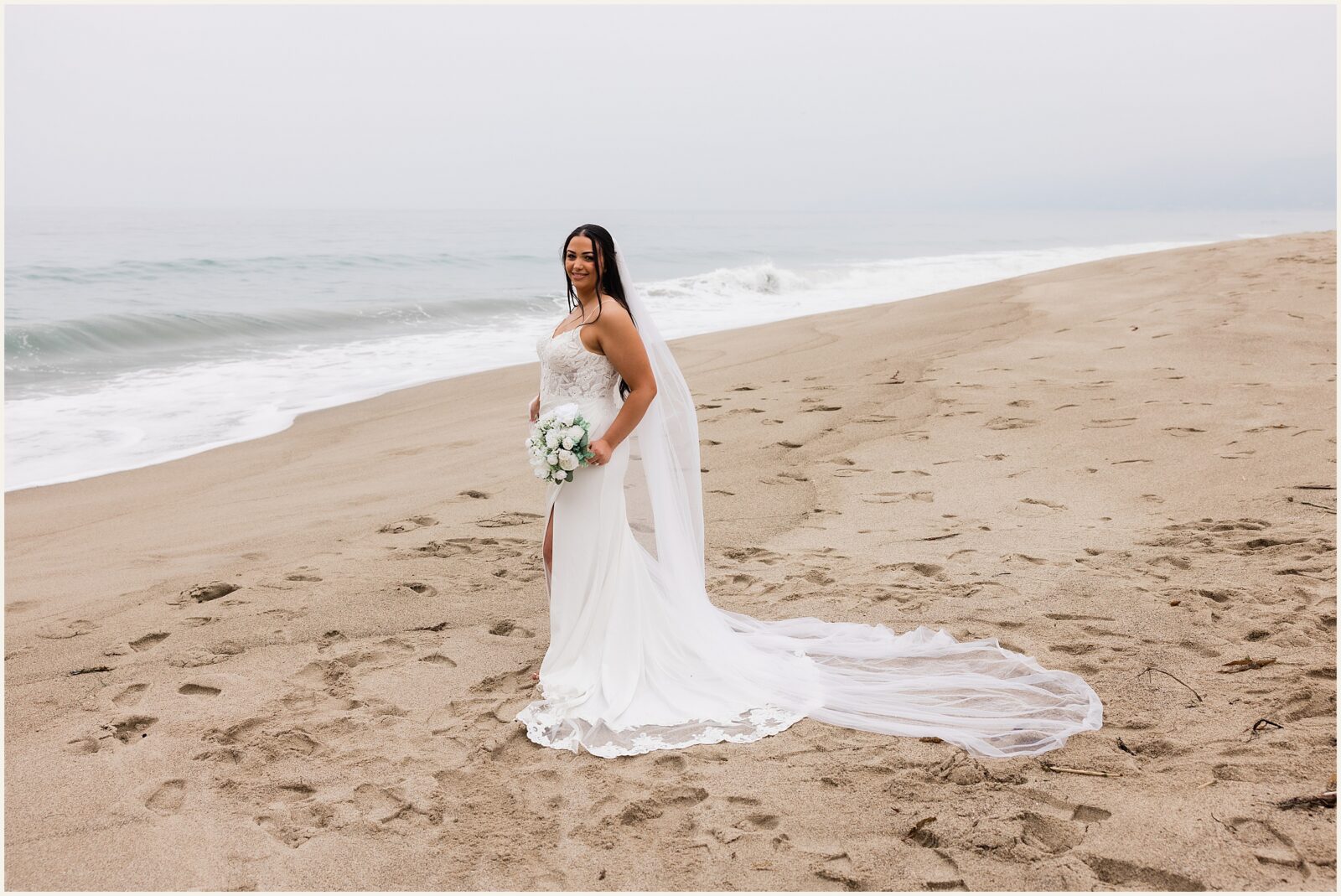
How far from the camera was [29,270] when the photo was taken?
2400 centimetres

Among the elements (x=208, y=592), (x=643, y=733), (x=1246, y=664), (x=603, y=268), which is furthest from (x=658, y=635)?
(x=208, y=592)

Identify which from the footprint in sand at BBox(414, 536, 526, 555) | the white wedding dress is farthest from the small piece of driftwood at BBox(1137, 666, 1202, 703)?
the footprint in sand at BBox(414, 536, 526, 555)

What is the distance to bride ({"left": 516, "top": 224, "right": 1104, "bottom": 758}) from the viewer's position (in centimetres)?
382

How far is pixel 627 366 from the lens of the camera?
4086mm

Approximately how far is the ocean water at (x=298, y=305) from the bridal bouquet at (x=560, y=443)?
626 cm

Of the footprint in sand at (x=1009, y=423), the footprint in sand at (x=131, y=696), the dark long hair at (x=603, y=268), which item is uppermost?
the dark long hair at (x=603, y=268)

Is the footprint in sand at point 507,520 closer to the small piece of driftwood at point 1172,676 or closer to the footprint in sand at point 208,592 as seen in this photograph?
the footprint in sand at point 208,592

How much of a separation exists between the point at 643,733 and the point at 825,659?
3.14 ft

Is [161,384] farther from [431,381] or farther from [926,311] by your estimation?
[926,311]

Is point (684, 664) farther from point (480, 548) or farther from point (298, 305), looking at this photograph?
point (298, 305)

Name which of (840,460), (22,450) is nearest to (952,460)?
(840,460)

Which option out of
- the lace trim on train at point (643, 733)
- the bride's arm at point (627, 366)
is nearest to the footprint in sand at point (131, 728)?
the lace trim on train at point (643, 733)

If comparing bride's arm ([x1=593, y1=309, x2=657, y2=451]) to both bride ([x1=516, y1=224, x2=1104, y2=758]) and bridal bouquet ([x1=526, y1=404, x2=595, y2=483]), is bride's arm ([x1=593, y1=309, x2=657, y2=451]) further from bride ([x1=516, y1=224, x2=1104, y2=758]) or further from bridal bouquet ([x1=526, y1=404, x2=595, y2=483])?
bridal bouquet ([x1=526, y1=404, x2=595, y2=483])

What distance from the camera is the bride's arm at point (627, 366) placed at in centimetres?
404
